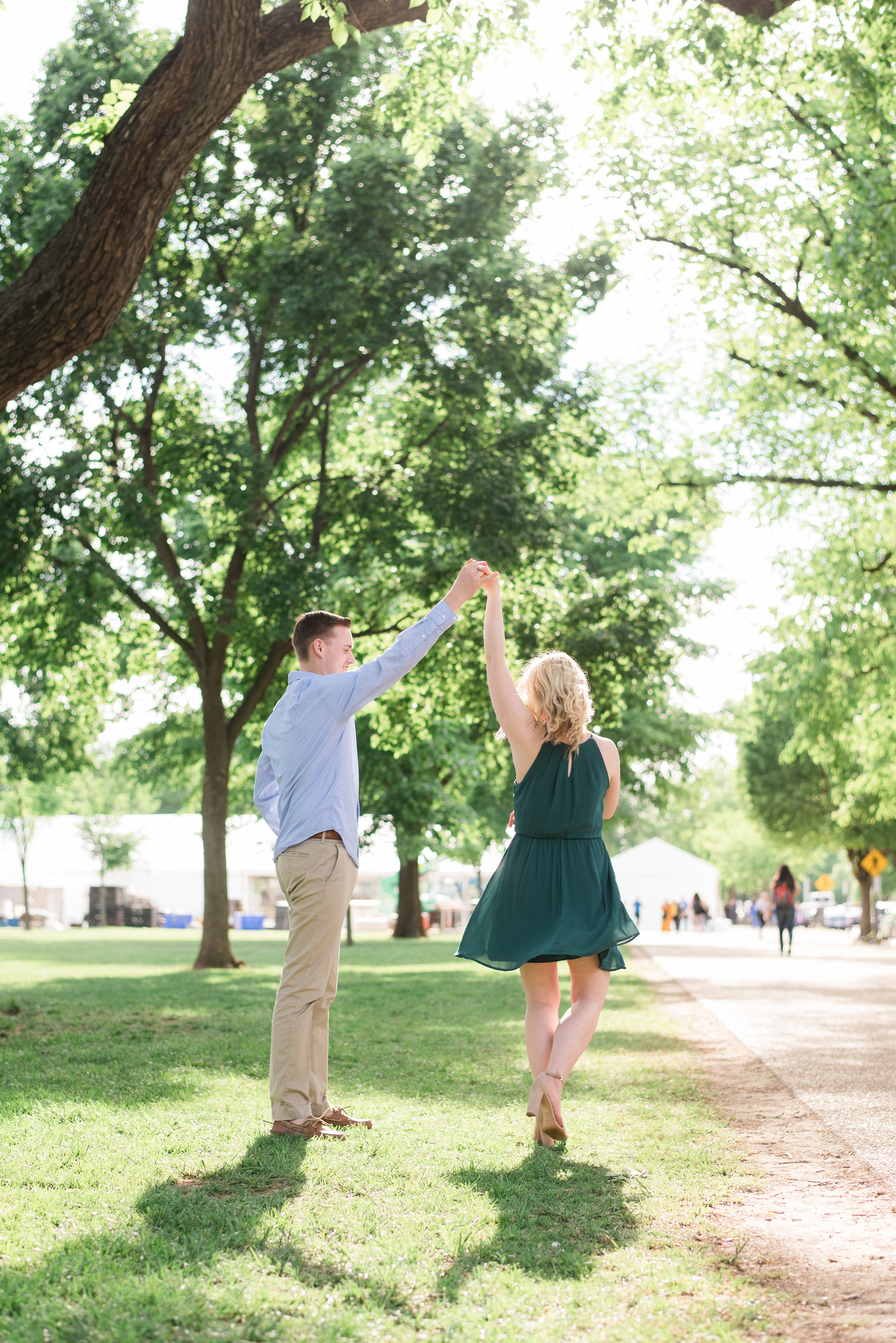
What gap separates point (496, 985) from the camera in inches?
600

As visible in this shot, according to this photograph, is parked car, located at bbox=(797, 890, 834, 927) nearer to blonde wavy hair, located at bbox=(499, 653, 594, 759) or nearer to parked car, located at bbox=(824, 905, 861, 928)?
parked car, located at bbox=(824, 905, 861, 928)

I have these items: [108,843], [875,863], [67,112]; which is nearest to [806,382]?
[67,112]

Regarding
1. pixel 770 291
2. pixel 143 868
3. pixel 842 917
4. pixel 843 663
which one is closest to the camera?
pixel 770 291

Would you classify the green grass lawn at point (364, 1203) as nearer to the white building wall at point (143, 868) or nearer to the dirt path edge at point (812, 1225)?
the dirt path edge at point (812, 1225)

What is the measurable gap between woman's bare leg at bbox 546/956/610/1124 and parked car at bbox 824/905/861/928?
2778 inches

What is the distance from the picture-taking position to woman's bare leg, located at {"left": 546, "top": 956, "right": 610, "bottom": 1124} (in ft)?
15.9

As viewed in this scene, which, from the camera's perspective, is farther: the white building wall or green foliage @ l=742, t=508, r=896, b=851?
the white building wall

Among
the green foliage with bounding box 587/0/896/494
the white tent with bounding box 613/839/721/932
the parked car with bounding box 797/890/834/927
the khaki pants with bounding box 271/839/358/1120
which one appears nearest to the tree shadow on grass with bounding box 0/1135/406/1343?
the khaki pants with bounding box 271/839/358/1120

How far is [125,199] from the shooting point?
7473mm

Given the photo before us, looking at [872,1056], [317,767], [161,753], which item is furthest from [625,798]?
[317,767]

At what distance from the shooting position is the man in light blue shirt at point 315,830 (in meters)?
5.11

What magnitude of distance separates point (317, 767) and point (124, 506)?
10840mm

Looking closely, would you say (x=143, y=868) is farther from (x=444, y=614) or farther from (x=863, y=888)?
(x=444, y=614)

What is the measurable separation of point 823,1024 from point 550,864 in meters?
6.12
